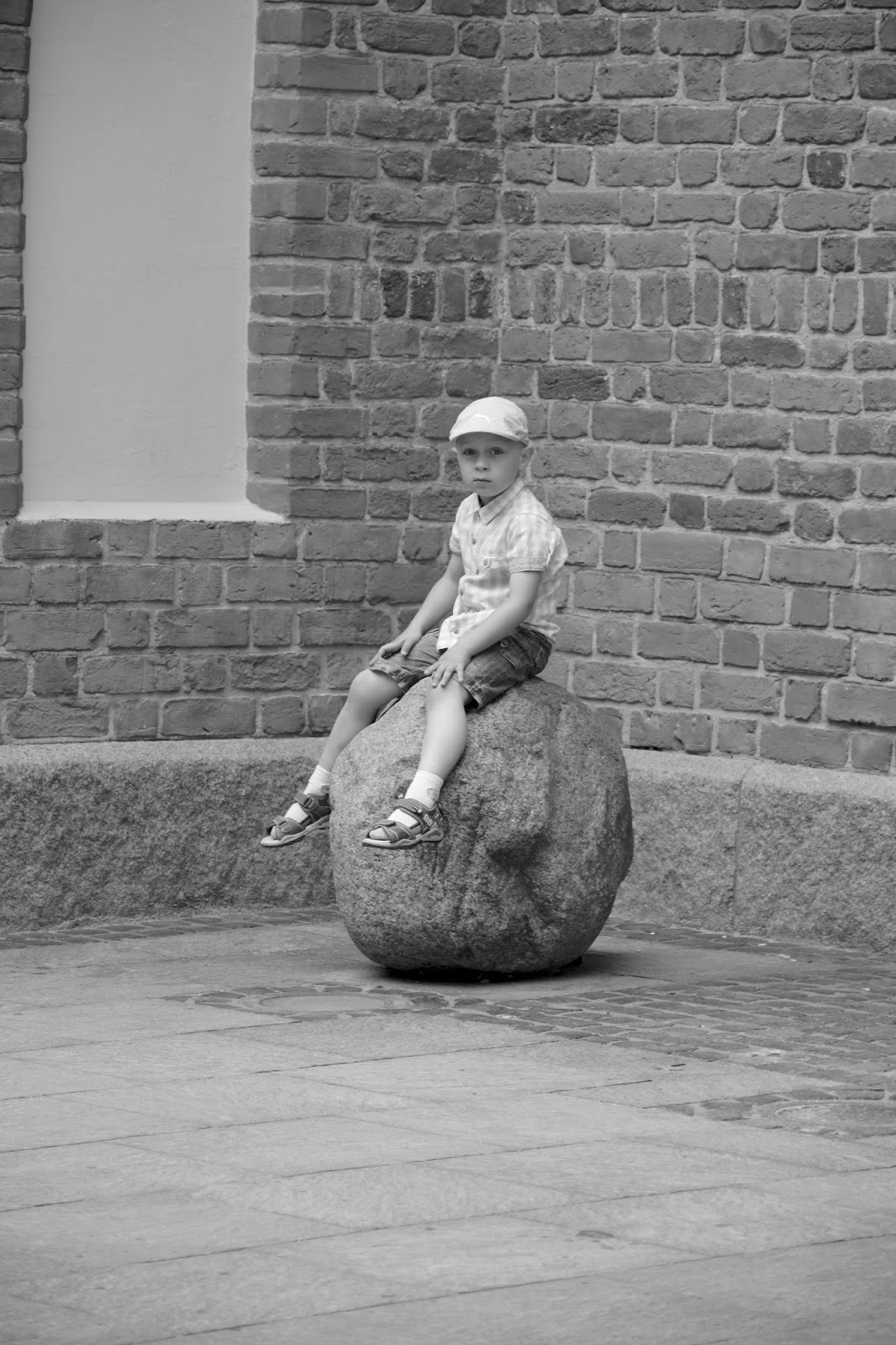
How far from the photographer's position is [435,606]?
848 centimetres

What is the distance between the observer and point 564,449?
Result: 10250mm

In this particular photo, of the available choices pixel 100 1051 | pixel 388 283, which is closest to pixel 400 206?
pixel 388 283

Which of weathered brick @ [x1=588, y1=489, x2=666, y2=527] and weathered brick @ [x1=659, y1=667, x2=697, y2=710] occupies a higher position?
weathered brick @ [x1=588, y1=489, x2=666, y2=527]

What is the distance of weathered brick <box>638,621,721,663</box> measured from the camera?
9.80 m

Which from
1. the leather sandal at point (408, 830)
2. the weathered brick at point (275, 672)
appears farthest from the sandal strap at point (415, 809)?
the weathered brick at point (275, 672)

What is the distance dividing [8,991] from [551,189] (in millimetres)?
4257

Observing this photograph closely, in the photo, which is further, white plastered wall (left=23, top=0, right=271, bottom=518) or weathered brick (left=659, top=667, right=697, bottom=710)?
weathered brick (left=659, top=667, right=697, bottom=710)

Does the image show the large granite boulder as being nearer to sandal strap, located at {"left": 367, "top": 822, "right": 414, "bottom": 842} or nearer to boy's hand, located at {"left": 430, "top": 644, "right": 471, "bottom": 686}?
boy's hand, located at {"left": 430, "top": 644, "right": 471, "bottom": 686}

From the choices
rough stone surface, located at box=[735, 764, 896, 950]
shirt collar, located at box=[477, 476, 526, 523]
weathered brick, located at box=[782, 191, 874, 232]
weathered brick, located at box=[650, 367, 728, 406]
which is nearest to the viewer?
shirt collar, located at box=[477, 476, 526, 523]

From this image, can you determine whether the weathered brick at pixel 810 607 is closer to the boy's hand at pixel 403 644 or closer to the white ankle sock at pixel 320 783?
the boy's hand at pixel 403 644

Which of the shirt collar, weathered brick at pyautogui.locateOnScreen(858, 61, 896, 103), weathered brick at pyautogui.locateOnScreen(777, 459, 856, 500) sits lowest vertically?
the shirt collar

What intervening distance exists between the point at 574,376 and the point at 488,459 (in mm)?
2085

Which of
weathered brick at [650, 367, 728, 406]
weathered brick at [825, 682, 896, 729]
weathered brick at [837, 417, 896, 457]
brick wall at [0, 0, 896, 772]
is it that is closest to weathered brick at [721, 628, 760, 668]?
brick wall at [0, 0, 896, 772]

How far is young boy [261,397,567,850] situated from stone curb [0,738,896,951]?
1301 millimetres
